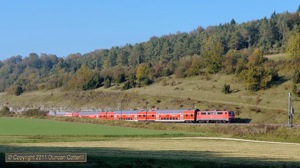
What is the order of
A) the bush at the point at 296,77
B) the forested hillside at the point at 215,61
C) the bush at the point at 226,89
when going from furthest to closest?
the forested hillside at the point at 215,61 < the bush at the point at 226,89 < the bush at the point at 296,77

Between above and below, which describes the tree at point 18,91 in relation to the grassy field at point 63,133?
above

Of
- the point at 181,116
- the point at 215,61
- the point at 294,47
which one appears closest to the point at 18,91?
the point at 215,61

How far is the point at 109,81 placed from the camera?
454ft

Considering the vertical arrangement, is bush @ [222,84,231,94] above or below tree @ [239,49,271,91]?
below

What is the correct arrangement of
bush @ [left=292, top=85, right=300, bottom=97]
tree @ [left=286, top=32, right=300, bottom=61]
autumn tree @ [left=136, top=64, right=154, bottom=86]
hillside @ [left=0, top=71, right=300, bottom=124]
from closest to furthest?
hillside @ [left=0, top=71, right=300, bottom=124] < bush @ [left=292, top=85, right=300, bottom=97] < tree @ [left=286, top=32, right=300, bottom=61] < autumn tree @ [left=136, top=64, right=154, bottom=86]

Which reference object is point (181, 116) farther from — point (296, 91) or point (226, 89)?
point (226, 89)

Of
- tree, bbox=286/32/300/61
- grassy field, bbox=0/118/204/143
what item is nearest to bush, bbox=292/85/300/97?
tree, bbox=286/32/300/61

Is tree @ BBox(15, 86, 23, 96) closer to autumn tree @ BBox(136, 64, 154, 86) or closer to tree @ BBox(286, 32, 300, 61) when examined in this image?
autumn tree @ BBox(136, 64, 154, 86)

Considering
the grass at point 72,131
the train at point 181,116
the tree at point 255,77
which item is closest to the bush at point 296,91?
the tree at point 255,77

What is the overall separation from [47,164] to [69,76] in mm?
139972

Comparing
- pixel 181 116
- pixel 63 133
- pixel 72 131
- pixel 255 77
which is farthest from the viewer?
pixel 255 77

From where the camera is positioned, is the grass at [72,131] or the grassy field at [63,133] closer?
the grassy field at [63,133]

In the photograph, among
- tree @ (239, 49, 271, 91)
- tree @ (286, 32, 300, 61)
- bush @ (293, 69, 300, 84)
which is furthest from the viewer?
tree @ (286, 32, 300, 61)

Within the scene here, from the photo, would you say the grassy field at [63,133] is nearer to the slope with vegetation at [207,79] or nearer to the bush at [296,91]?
the slope with vegetation at [207,79]
